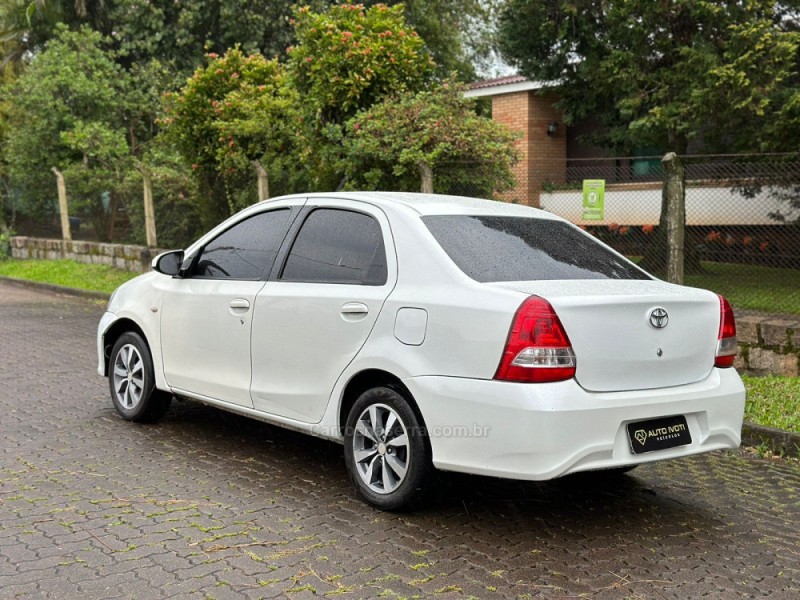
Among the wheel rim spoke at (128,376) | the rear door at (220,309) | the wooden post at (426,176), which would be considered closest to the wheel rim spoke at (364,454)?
the rear door at (220,309)

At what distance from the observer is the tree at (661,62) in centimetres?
1102

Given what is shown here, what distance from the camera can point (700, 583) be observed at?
395 centimetres

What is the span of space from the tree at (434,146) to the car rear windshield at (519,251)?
5.43 metres

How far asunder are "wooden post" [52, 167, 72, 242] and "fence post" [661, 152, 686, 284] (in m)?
15.0

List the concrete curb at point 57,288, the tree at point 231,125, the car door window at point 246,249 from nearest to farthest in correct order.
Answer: the car door window at point 246,249 → the tree at point 231,125 → the concrete curb at point 57,288

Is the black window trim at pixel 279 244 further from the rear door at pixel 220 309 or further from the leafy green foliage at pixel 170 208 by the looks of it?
the leafy green foliage at pixel 170 208

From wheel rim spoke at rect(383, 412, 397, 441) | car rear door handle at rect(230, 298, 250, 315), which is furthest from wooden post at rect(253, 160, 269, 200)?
wheel rim spoke at rect(383, 412, 397, 441)

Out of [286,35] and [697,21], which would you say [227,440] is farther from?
[286,35]

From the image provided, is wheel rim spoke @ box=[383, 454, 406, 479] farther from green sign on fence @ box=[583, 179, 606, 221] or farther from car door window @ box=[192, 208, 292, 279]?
green sign on fence @ box=[583, 179, 606, 221]

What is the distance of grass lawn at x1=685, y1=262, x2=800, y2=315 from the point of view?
8797mm

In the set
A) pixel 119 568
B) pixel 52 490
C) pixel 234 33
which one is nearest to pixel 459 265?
pixel 119 568

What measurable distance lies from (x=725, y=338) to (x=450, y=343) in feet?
5.10

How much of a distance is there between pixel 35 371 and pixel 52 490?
407cm

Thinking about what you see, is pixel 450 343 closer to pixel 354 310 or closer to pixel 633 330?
pixel 354 310
